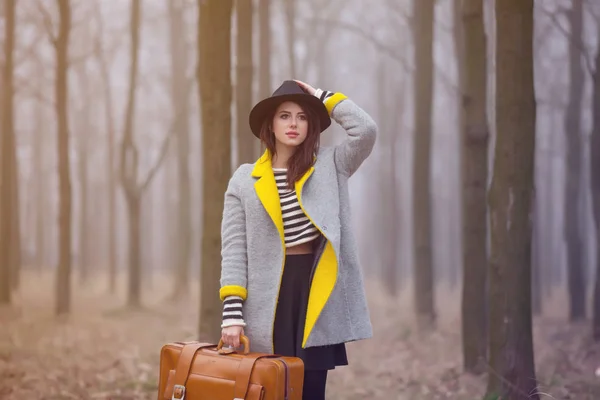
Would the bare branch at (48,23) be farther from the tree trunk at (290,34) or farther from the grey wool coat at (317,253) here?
the grey wool coat at (317,253)

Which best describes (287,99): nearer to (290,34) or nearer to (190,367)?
(190,367)

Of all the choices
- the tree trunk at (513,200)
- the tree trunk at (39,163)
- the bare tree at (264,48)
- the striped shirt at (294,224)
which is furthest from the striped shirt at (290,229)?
the tree trunk at (39,163)

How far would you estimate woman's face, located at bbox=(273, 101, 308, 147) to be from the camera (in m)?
3.01

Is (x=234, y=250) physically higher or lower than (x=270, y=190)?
lower

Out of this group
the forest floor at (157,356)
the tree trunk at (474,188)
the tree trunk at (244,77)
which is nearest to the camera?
the forest floor at (157,356)

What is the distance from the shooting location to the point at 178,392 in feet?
9.40

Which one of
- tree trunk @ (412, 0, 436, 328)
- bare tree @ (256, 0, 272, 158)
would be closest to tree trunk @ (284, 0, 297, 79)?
bare tree @ (256, 0, 272, 158)

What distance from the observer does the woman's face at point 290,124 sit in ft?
9.87

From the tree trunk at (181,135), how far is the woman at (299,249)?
880 cm

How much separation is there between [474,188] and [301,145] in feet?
11.0

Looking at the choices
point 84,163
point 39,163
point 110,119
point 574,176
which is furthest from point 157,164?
point 39,163

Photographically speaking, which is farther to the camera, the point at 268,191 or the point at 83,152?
the point at 83,152

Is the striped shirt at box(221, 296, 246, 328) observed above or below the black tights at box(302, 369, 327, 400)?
above

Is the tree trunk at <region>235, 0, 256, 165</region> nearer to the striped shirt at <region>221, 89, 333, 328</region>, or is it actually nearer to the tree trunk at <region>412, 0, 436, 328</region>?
the tree trunk at <region>412, 0, 436, 328</region>
